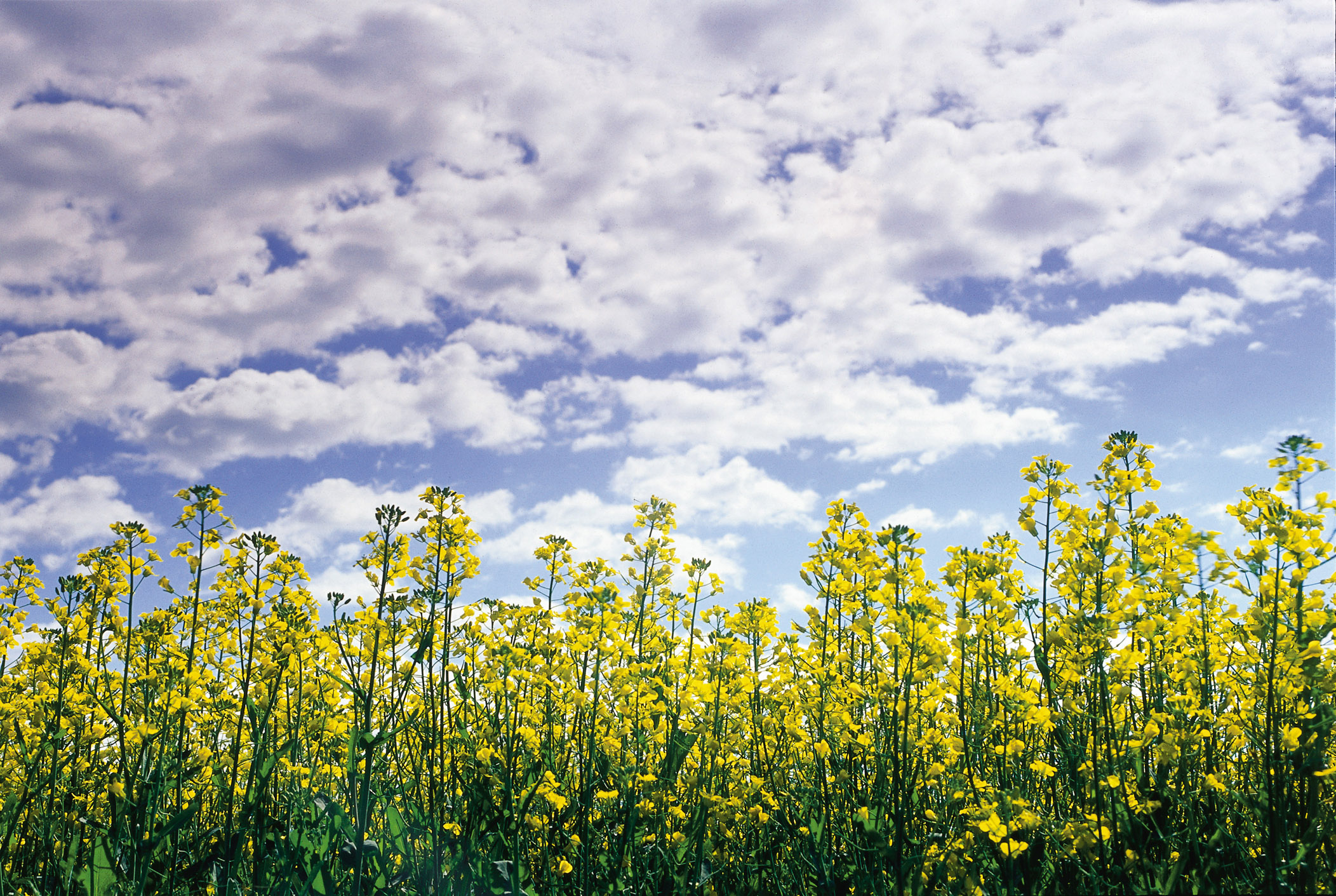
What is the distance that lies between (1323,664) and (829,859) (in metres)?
2.66

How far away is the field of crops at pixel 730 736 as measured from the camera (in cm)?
349

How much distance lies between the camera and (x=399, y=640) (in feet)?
16.8

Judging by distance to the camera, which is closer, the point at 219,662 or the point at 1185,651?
the point at 1185,651

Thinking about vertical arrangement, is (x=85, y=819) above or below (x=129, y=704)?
below

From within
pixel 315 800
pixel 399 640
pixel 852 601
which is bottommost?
pixel 315 800

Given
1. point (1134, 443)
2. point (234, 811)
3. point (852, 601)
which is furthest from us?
point (234, 811)

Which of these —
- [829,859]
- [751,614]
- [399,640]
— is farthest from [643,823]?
[399,640]

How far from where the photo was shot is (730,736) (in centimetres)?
492

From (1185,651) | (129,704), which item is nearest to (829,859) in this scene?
(1185,651)

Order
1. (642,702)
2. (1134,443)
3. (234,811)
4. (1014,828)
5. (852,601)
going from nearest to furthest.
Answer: (1014,828)
(852,601)
(1134,443)
(642,702)
(234,811)

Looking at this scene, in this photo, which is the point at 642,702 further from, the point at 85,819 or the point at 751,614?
the point at 85,819

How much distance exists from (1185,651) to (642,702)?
3.31 metres

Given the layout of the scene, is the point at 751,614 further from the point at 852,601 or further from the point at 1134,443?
the point at 1134,443

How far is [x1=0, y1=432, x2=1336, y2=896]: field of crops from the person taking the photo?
3.49m
